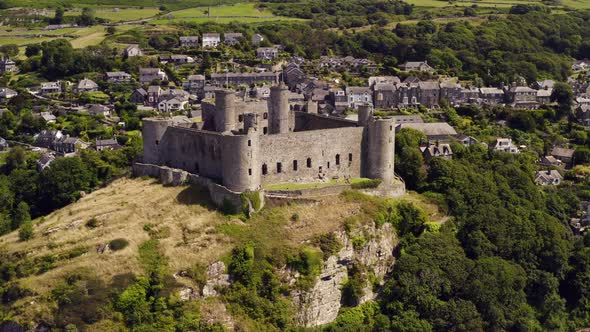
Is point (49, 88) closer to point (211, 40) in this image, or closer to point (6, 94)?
point (6, 94)

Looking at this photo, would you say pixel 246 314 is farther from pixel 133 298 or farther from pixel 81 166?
pixel 81 166

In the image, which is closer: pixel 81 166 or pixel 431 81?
pixel 81 166

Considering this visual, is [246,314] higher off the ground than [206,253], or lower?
lower

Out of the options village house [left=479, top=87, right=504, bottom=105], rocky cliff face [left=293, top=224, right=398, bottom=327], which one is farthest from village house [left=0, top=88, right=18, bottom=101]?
rocky cliff face [left=293, top=224, right=398, bottom=327]

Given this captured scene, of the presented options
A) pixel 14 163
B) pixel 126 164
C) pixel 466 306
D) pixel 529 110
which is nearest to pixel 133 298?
pixel 466 306

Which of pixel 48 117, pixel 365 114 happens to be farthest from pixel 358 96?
pixel 365 114

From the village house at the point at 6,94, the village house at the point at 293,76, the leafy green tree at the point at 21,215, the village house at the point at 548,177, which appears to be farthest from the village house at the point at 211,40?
the leafy green tree at the point at 21,215
